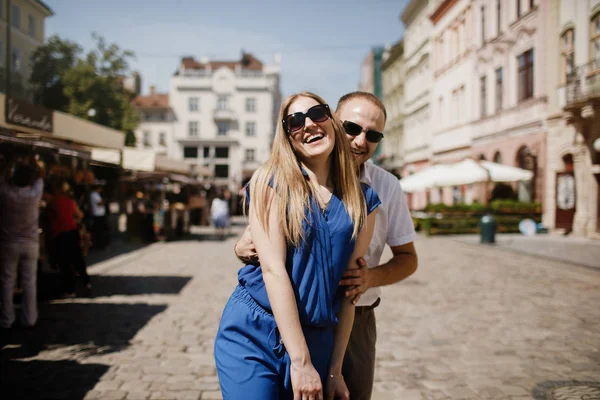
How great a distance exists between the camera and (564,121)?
2159 cm

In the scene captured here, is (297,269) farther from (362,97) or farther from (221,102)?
(221,102)

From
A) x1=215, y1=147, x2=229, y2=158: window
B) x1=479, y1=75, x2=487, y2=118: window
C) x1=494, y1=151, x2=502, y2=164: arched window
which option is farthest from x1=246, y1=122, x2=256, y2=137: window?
x1=494, y1=151, x2=502, y2=164: arched window

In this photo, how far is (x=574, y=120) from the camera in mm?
20469

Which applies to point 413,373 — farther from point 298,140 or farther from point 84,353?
point 298,140

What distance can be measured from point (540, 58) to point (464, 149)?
10359 millimetres

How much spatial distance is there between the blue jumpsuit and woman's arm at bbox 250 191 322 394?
6 cm

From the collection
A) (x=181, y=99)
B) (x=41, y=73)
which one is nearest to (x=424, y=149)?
(x=41, y=73)

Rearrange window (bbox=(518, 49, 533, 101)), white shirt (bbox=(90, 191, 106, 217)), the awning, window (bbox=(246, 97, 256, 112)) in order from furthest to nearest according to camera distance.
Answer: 1. window (bbox=(246, 97, 256, 112))
2. window (bbox=(518, 49, 533, 101))
3. the awning
4. white shirt (bbox=(90, 191, 106, 217))

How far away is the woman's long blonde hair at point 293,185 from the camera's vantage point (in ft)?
6.48

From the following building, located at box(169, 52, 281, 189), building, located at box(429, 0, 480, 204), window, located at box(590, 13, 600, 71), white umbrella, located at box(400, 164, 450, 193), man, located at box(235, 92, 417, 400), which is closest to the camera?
man, located at box(235, 92, 417, 400)

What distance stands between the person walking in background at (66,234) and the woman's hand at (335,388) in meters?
7.14

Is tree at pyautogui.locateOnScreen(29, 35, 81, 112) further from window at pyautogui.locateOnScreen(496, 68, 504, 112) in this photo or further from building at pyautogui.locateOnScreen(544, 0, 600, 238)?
window at pyautogui.locateOnScreen(496, 68, 504, 112)

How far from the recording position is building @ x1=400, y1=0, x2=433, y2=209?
41594mm

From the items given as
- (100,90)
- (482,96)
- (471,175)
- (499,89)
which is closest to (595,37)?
(471,175)
